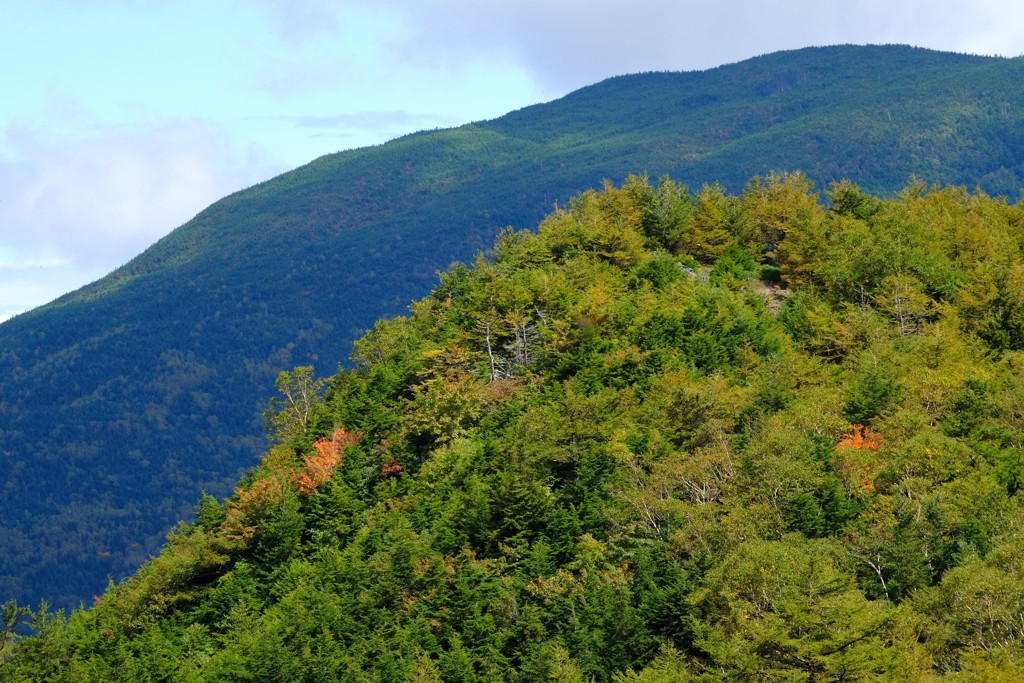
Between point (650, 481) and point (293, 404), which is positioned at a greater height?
point (293, 404)

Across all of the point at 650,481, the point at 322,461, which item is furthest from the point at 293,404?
the point at 650,481

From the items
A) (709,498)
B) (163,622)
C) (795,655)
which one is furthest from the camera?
(163,622)

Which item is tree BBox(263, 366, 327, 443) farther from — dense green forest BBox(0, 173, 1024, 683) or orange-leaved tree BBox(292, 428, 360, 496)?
orange-leaved tree BBox(292, 428, 360, 496)

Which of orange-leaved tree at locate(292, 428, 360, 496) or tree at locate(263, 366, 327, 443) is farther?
tree at locate(263, 366, 327, 443)

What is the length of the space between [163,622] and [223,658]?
14.8 metres

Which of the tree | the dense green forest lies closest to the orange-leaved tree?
the dense green forest

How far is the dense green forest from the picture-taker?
5325 cm

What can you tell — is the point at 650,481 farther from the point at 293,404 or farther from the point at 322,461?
the point at 293,404

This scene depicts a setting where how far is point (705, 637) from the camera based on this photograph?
52.5 meters

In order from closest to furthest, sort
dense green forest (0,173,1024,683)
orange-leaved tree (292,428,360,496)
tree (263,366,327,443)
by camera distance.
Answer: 1. dense green forest (0,173,1024,683)
2. orange-leaved tree (292,428,360,496)
3. tree (263,366,327,443)

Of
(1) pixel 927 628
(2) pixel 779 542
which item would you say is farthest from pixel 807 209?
(1) pixel 927 628

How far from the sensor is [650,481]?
66562mm

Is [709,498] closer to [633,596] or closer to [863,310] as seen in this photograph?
[633,596]

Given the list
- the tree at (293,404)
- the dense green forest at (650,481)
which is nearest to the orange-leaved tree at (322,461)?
the dense green forest at (650,481)
